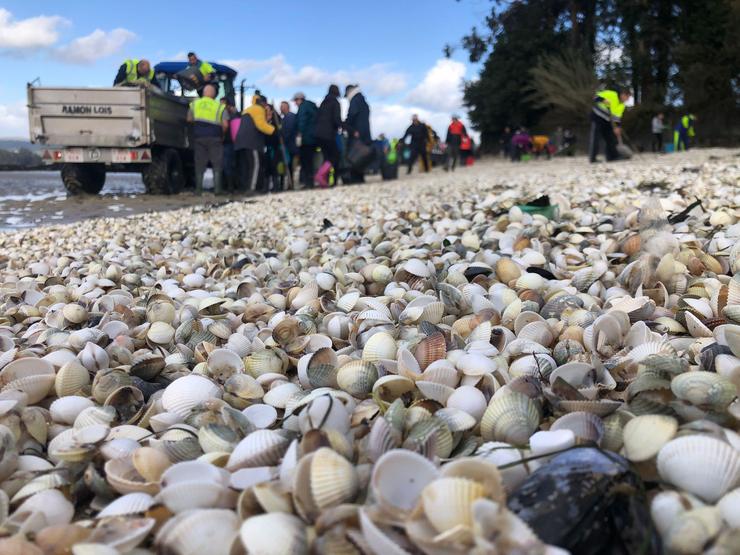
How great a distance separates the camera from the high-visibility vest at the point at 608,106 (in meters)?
12.4

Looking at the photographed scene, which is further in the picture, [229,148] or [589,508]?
[229,148]

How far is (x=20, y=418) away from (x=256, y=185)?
1015 centimetres

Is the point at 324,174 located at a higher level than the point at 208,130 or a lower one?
lower

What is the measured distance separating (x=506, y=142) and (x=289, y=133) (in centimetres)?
1832

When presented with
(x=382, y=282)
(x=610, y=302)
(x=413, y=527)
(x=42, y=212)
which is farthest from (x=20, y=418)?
(x=42, y=212)

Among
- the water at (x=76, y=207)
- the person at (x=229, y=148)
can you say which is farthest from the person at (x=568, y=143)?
the water at (x=76, y=207)

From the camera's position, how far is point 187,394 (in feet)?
5.36

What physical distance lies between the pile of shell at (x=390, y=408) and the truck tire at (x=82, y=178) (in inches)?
322

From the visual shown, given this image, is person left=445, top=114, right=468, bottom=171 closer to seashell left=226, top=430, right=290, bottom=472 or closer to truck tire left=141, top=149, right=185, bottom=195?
truck tire left=141, top=149, right=185, bottom=195

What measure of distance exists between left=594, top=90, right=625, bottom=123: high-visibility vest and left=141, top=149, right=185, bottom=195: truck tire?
A: 8.33 m

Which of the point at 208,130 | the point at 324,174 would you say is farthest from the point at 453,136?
the point at 208,130

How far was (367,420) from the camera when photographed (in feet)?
4.78

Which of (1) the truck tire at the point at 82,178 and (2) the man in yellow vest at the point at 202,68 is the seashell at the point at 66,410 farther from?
(2) the man in yellow vest at the point at 202,68

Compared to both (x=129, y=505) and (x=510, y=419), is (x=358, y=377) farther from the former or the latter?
(x=129, y=505)
